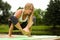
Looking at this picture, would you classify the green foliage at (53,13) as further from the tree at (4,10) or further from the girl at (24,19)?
the girl at (24,19)

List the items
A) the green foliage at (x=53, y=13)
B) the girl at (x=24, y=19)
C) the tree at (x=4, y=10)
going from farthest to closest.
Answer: the green foliage at (x=53, y=13), the tree at (x=4, y=10), the girl at (x=24, y=19)

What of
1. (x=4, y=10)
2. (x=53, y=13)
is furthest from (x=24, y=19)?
(x=53, y=13)

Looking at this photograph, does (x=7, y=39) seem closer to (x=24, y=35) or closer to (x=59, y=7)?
(x=24, y=35)

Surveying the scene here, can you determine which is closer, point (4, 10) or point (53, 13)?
point (4, 10)

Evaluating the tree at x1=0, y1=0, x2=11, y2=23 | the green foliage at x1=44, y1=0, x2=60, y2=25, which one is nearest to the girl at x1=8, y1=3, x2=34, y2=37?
the tree at x1=0, y1=0, x2=11, y2=23

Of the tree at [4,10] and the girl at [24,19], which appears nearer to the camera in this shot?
the girl at [24,19]

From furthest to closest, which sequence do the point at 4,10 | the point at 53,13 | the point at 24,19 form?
the point at 53,13 < the point at 4,10 < the point at 24,19

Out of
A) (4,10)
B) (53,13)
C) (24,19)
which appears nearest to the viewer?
(24,19)

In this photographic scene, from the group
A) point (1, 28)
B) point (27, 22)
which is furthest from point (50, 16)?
point (27, 22)

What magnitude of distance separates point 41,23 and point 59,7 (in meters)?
1.34

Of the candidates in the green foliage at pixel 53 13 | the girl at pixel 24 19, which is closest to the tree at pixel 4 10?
the green foliage at pixel 53 13

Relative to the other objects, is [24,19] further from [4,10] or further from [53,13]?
[53,13]

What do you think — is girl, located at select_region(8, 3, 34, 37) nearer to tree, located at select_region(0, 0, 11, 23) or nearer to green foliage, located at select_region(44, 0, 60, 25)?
tree, located at select_region(0, 0, 11, 23)

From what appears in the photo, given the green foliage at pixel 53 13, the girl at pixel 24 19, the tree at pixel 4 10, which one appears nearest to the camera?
the girl at pixel 24 19
